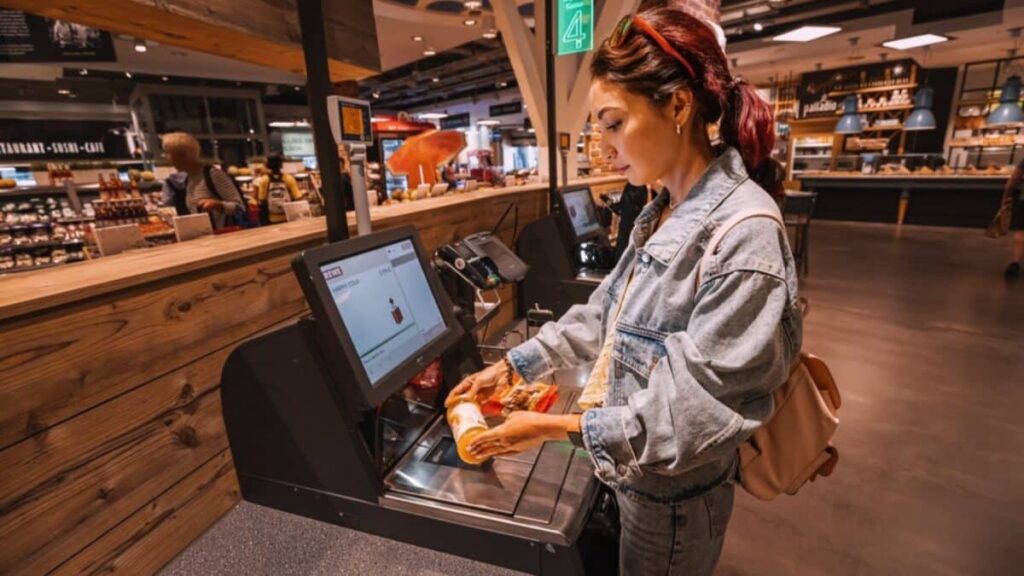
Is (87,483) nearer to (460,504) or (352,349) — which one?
(352,349)

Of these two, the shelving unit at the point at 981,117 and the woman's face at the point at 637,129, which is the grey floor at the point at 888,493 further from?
the shelving unit at the point at 981,117

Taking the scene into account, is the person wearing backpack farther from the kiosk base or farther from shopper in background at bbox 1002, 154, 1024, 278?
shopper in background at bbox 1002, 154, 1024, 278

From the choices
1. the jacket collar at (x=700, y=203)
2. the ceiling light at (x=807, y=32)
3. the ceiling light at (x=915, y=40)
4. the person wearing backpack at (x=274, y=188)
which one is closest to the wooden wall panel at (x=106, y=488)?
the jacket collar at (x=700, y=203)

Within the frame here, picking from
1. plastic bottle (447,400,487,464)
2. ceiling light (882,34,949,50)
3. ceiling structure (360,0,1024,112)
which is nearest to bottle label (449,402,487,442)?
plastic bottle (447,400,487,464)

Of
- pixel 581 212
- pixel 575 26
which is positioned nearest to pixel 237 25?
pixel 581 212

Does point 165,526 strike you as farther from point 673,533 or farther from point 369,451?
point 673,533

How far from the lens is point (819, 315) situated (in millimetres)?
4754

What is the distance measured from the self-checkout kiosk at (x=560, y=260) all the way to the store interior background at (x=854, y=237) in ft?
4.17

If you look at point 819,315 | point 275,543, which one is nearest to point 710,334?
point 275,543

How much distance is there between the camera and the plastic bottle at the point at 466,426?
0.85 meters

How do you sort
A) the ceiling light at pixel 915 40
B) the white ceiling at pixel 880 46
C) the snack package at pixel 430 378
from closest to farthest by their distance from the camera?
the snack package at pixel 430 378, the ceiling light at pixel 915 40, the white ceiling at pixel 880 46

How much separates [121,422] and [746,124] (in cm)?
125

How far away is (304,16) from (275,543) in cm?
112

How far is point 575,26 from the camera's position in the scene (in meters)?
3.71
